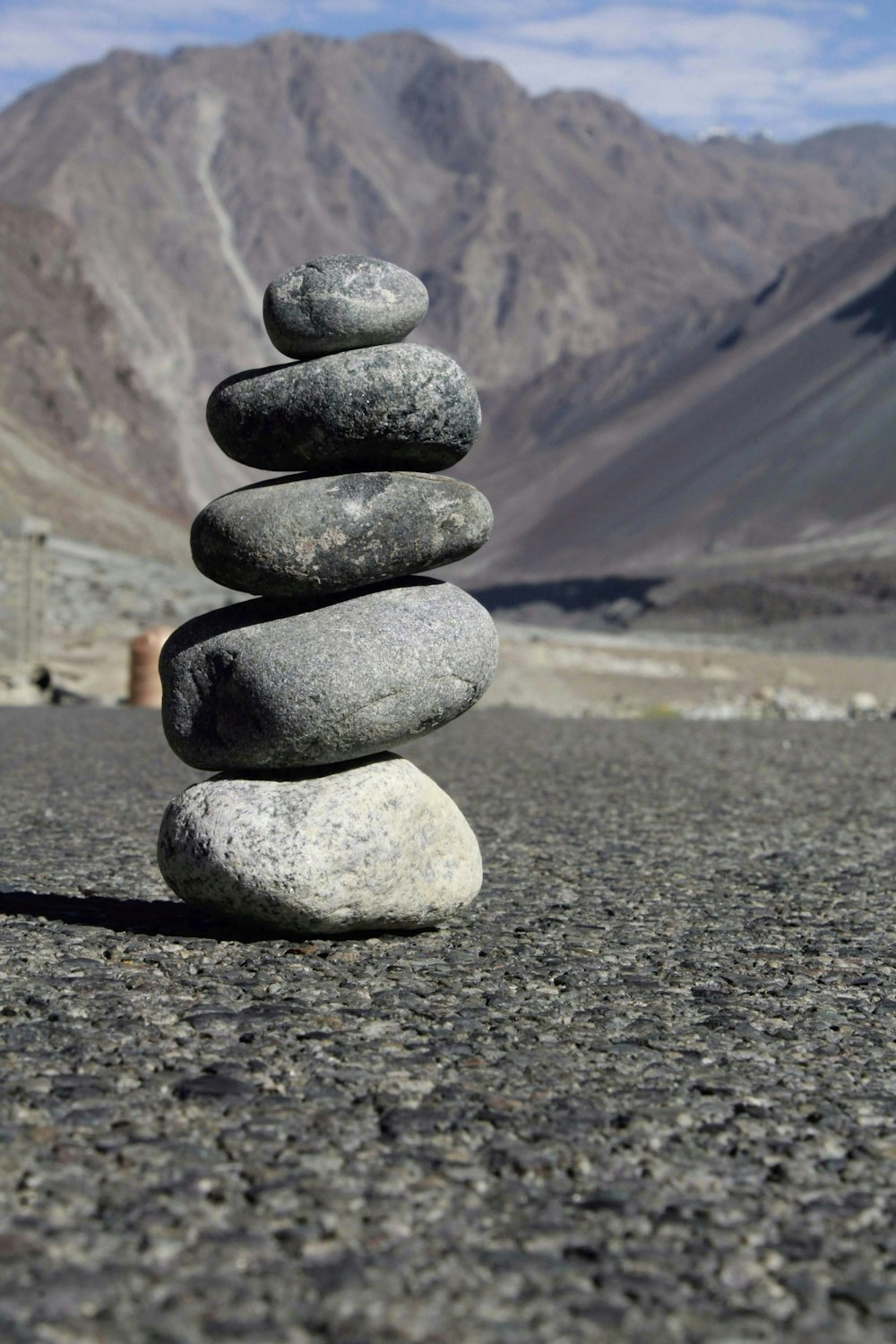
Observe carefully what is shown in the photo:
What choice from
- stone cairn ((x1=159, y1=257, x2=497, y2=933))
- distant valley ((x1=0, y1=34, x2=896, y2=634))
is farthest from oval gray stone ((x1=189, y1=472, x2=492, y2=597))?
distant valley ((x1=0, y1=34, x2=896, y2=634))

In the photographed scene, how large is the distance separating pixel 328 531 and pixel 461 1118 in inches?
116

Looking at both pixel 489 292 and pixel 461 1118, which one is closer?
pixel 461 1118

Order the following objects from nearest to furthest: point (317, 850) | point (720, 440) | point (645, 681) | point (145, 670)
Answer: point (317, 850) → point (145, 670) → point (645, 681) → point (720, 440)

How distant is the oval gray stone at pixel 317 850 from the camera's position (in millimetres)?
6387

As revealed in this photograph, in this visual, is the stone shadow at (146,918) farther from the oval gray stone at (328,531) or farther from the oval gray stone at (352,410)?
the oval gray stone at (352,410)

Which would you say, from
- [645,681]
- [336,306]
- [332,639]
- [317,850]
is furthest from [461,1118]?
[645,681]

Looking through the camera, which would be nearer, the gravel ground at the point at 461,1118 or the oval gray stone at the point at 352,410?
the gravel ground at the point at 461,1118

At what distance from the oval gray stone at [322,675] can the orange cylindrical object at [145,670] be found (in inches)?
624

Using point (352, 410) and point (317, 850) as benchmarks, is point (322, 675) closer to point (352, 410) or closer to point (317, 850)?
point (317, 850)

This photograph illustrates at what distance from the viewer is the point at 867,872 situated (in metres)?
9.07

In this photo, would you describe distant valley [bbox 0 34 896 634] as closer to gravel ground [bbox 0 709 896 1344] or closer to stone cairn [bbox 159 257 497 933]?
stone cairn [bbox 159 257 497 933]

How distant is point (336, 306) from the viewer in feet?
22.4

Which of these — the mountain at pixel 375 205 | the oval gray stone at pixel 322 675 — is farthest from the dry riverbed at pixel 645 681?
the mountain at pixel 375 205

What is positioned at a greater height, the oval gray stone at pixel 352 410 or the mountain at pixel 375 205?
the mountain at pixel 375 205
